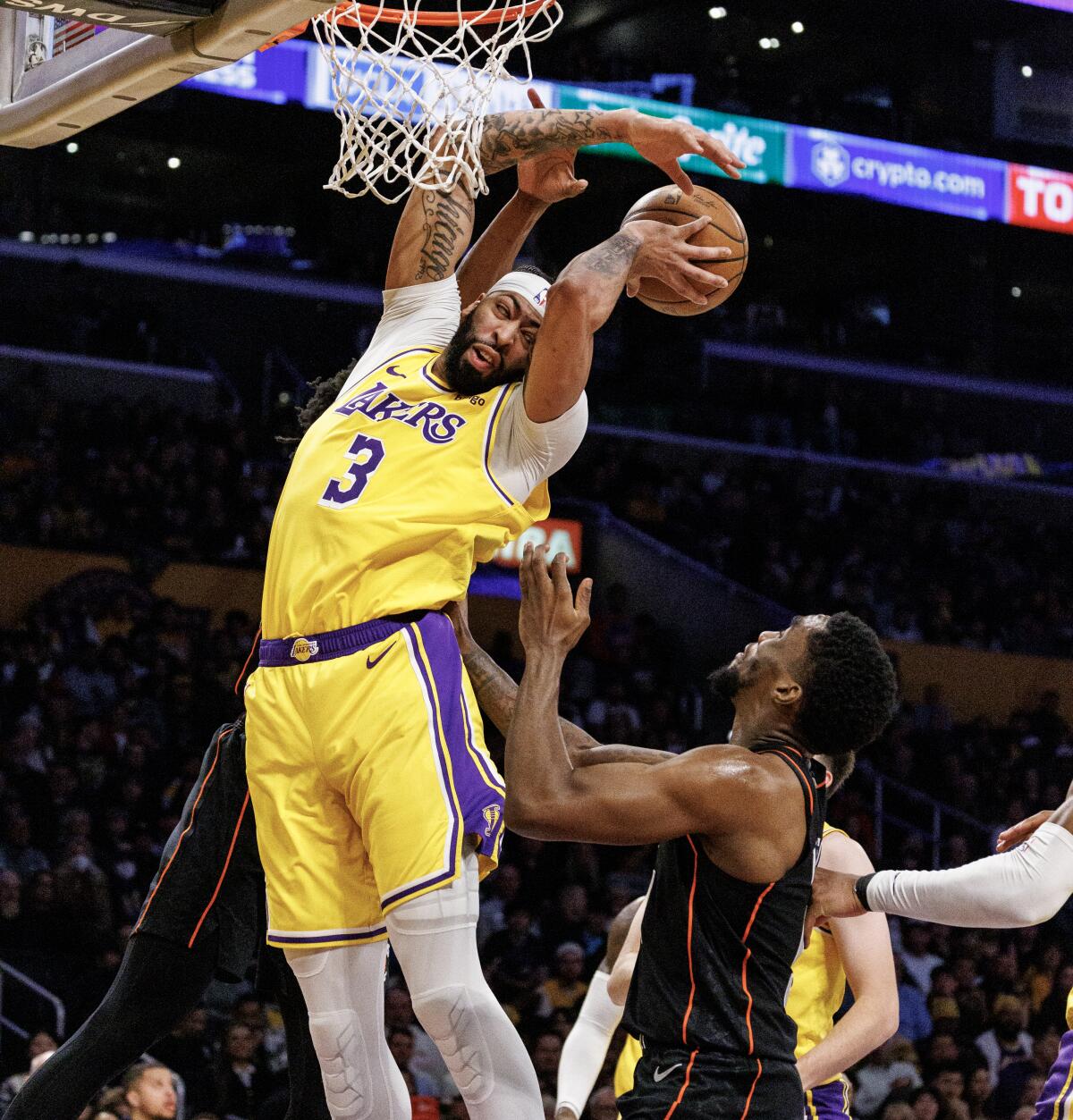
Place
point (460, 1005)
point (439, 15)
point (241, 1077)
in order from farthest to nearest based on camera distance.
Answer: point (241, 1077), point (439, 15), point (460, 1005)

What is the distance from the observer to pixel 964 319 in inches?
915

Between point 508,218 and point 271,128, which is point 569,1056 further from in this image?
point 271,128

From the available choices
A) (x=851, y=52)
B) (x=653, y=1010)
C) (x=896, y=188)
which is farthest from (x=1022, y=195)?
(x=653, y=1010)

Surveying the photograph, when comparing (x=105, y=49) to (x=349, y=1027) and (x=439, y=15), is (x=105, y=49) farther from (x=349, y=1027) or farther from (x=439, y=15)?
(x=349, y=1027)

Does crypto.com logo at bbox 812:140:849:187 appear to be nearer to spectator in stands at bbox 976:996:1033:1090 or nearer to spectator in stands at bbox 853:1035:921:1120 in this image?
spectator in stands at bbox 976:996:1033:1090

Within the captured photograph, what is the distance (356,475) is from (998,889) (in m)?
1.65

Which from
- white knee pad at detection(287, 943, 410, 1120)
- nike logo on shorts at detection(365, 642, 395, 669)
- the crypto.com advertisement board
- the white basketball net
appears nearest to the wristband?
white knee pad at detection(287, 943, 410, 1120)

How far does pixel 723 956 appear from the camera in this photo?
3.43 meters

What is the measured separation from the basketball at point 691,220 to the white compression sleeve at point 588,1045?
2.10 meters

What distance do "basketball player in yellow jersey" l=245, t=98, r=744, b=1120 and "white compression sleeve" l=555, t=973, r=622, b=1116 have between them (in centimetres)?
149

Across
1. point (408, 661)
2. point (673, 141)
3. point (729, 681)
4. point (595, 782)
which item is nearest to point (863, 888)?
point (729, 681)

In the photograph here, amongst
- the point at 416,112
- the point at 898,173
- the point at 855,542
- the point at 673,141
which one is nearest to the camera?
the point at 673,141

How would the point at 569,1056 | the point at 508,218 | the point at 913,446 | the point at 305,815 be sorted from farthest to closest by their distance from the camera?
the point at 913,446 → the point at 569,1056 → the point at 508,218 → the point at 305,815

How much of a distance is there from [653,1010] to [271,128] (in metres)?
17.9
